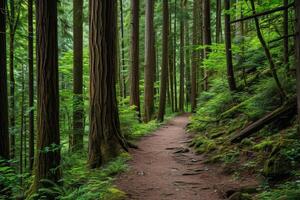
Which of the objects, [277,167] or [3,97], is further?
[3,97]

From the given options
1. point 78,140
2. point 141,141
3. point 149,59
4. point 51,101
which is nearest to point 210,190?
point 51,101

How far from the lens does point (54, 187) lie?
19.9 ft

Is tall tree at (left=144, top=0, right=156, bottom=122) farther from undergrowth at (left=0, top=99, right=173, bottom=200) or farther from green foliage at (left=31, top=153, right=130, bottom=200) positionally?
green foliage at (left=31, top=153, right=130, bottom=200)

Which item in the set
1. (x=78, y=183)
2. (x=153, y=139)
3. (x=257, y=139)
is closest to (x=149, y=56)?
(x=153, y=139)

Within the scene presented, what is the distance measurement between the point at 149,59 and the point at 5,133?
10805 mm

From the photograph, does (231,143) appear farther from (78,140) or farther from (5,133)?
(78,140)

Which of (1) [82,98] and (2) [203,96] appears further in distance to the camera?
(2) [203,96]

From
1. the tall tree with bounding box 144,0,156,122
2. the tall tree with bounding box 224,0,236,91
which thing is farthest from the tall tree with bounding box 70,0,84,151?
the tall tree with bounding box 144,0,156,122

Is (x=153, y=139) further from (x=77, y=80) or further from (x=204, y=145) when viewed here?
(x=77, y=80)

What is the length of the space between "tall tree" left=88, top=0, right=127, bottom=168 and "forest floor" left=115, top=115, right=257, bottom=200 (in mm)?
1027

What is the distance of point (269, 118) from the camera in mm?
7156

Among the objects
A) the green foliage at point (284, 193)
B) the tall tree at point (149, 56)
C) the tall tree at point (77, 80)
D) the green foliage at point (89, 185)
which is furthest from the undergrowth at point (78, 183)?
the tall tree at point (149, 56)

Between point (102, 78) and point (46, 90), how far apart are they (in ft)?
8.73

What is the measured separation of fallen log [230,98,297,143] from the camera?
689cm
